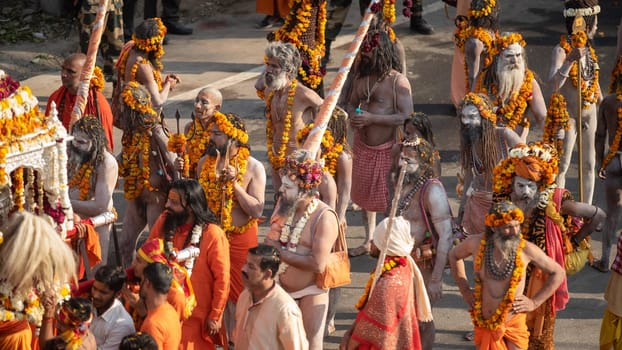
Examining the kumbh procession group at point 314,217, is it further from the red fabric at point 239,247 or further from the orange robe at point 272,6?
the orange robe at point 272,6

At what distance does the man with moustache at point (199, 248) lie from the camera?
8.80 m

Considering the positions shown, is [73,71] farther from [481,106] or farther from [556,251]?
[556,251]

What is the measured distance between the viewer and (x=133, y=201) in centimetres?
1089

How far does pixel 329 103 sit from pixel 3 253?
3.11 metres

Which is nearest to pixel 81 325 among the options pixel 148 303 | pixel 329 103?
pixel 148 303

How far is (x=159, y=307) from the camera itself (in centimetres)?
781

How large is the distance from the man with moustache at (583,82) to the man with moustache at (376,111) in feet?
5.50

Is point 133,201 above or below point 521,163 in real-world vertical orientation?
below

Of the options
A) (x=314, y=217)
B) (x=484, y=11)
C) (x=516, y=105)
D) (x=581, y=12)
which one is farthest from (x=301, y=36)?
(x=314, y=217)

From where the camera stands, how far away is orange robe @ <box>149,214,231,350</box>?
8.80 metres

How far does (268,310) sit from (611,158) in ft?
14.7

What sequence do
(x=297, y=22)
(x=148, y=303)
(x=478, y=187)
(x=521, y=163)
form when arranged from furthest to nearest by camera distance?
(x=297, y=22) → (x=478, y=187) → (x=521, y=163) → (x=148, y=303)

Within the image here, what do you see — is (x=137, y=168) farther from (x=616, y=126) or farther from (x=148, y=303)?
(x=616, y=126)

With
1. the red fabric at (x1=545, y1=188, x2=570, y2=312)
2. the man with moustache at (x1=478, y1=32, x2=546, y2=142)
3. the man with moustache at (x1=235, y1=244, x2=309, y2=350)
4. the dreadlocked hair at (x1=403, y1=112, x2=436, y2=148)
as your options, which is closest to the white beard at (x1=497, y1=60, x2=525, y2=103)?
the man with moustache at (x1=478, y1=32, x2=546, y2=142)
